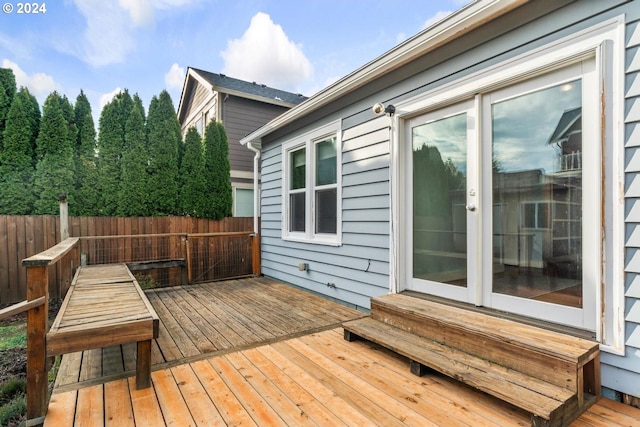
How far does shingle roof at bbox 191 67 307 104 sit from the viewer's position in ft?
31.3

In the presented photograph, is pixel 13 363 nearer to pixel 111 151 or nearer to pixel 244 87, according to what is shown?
pixel 111 151

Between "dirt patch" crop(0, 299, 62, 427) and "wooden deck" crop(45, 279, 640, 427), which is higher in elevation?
"wooden deck" crop(45, 279, 640, 427)

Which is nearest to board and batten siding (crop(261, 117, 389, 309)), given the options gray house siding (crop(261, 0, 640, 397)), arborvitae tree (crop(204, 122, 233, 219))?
gray house siding (crop(261, 0, 640, 397))

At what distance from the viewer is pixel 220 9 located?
7227 mm

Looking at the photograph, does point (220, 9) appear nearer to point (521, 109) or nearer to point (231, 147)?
point (231, 147)

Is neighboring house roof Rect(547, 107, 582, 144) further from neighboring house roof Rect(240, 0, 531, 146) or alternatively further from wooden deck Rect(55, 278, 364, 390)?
wooden deck Rect(55, 278, 364, 390)

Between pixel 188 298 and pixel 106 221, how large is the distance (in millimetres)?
2500

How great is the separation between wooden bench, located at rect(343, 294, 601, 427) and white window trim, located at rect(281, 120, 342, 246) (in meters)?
1.82

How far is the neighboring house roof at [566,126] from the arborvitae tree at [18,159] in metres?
7.18

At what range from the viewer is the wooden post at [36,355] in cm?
175

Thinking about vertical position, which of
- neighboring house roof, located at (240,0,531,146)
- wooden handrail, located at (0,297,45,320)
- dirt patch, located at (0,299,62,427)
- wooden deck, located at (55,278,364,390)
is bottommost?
dirt patch, located at (0,299,62,427)

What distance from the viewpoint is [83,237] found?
4844 millimetres

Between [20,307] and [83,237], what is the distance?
3810 millimetres
